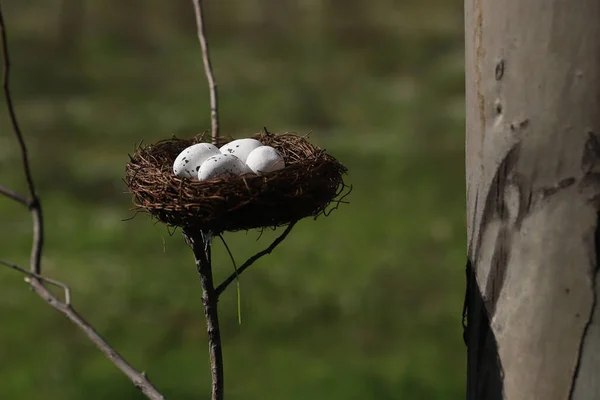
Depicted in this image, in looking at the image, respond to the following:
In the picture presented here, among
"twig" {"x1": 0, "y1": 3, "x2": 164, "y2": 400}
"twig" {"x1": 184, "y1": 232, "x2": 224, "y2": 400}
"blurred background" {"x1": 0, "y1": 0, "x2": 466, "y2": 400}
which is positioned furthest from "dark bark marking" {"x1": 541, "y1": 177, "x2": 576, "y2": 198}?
"blurred background" {"x1": 0, "y1": 0, "x2": 466, "y2": 400}

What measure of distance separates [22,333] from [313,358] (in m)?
1.17

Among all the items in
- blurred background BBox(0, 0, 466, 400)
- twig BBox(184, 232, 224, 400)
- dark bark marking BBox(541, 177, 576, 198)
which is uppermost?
dark bark marking BBox(541, 177, 576, 198)

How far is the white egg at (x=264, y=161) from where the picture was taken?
989mm

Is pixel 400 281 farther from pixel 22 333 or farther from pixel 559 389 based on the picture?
pixel 559 389

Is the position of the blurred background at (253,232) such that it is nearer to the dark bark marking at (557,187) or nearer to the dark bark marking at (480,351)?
the dark bark marking at (480,351)

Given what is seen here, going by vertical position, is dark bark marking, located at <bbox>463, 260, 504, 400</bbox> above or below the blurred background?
above

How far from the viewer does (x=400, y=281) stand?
3516mm

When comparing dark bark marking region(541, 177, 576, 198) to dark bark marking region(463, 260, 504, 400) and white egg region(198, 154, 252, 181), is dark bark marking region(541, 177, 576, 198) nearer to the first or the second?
dark bark marking region(463, 260, 504, 400)

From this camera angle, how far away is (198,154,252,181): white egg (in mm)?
1001

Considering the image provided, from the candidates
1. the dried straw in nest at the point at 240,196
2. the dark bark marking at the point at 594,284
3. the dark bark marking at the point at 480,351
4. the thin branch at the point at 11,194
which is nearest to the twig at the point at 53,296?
the thin branch at the point at 11,194

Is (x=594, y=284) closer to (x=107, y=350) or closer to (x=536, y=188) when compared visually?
(x=536, y=188)

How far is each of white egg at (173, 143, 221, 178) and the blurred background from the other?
196cm

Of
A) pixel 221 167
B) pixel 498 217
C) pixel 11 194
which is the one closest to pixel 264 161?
pixel 221 167

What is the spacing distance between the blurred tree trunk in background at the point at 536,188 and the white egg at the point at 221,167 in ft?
0.99
